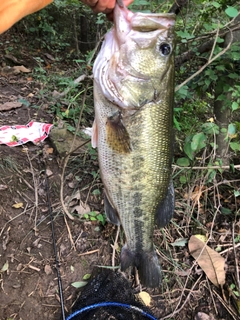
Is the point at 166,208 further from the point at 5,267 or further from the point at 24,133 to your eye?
the point at 24,133

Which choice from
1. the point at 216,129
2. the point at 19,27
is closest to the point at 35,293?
the point at 216,129

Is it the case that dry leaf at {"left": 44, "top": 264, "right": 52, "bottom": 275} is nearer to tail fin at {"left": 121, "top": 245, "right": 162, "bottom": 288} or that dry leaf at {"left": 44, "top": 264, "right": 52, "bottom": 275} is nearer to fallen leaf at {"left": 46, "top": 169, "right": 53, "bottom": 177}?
fallen leaf at {"left": 46, "top": 169, "right": 53, "bottom": 177}

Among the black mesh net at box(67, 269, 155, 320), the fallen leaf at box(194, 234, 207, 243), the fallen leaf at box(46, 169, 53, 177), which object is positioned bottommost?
the fallen leaf at box(194, 234, 207, 243)

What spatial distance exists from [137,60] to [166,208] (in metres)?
0.95

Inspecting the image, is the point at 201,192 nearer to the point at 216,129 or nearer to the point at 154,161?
the point at 216,129

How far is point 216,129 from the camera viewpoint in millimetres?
Answer: 3172

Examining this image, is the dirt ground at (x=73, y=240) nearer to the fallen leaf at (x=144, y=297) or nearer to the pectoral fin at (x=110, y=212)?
the fallen leaf at (x=144, y=297)

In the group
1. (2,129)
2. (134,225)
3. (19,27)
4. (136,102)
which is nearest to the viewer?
(136,102)

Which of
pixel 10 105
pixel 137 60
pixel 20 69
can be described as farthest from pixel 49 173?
pixel 20 69

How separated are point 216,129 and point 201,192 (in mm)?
802

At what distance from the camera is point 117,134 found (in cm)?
194

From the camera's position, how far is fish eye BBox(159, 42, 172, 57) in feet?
6.33

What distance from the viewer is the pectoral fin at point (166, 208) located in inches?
86.3

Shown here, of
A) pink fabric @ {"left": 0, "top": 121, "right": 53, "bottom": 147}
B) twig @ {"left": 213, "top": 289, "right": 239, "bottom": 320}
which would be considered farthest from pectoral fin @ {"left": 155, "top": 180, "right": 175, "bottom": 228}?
pink fabric @ {"left": 0, "top": 121, "right": 53, "bottom": 147}
